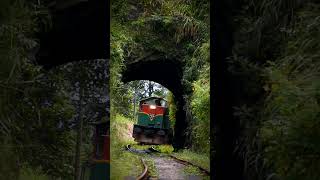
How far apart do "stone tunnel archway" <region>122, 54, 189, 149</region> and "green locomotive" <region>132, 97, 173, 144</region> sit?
1.93 meters

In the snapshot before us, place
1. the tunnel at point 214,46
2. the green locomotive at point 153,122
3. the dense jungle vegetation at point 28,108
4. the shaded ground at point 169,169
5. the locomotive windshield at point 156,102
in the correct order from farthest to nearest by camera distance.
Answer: the green locomotive at point 153,122 < the locomotive windshield at point 156,102 < the shaded ground at point 169,169 < the tunnel at point 214,46 < the dense jungle vegetation at point 28,108

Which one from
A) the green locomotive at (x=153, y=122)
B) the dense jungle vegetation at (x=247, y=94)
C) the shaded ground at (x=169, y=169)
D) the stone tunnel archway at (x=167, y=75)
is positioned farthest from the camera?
the green locomotive at (x=153, y=122)

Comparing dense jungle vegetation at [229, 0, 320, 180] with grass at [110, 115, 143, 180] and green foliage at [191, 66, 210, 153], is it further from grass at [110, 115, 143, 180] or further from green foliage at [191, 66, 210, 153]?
grass at [110, 115, 143, 180]

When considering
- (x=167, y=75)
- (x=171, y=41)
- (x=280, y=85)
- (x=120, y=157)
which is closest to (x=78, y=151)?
(x=120, y=157)

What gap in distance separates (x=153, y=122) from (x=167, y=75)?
3.98m

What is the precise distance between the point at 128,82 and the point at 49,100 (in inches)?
183

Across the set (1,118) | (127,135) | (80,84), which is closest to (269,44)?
(1,118)

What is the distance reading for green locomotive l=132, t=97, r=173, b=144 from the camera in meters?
12.5

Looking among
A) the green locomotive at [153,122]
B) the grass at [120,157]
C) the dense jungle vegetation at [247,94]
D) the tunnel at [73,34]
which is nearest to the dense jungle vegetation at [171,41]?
the dense jungle vegetation at [247,94]

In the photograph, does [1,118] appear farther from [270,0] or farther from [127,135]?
[127,135]

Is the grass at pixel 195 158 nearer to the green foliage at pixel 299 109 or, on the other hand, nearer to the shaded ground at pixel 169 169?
the shaded ground at pixel 169 169

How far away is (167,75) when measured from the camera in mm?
10023

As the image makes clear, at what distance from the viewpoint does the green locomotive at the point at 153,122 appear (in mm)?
Answer: 12461

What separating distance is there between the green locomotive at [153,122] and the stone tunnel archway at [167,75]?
1.93 meters
